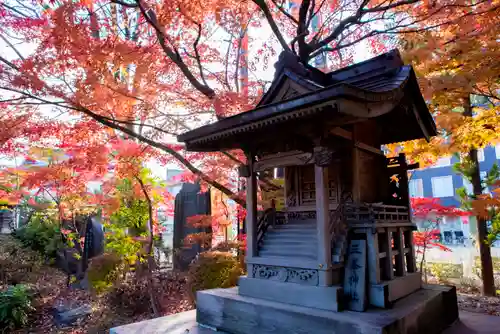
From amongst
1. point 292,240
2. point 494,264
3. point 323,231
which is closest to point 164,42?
point 292,240

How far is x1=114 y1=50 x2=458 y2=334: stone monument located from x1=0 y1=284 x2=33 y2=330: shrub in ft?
21.3

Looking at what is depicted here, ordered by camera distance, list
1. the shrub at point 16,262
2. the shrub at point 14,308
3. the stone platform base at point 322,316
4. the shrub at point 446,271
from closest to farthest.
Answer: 1. the stone platform base at point 322,316
2. the shrub at point 14,308
3. the shrub at point 446,271
4. the shrub at point 16,262

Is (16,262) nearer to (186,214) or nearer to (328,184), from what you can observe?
(186,214)

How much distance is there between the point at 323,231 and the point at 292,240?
78cm

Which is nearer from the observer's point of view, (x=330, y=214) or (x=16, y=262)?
(x=330, y=214)

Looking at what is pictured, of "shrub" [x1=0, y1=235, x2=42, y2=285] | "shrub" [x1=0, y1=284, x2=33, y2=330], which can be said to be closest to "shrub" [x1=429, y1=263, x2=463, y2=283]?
"shrub" [x1=0, y1=284, x2=33, y2=330]

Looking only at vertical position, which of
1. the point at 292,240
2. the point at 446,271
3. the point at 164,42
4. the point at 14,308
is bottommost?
the point at 14,308

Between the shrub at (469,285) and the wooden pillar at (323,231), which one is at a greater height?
the wooden pillar at (323,231)

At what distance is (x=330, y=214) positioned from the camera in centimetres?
501

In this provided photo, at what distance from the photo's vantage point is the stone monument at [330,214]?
13.4 ft

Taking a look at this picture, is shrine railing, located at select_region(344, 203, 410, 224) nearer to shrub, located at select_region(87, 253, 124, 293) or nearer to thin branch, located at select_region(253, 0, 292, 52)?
thin branch, located at select_region(253, 0, 292, 52)

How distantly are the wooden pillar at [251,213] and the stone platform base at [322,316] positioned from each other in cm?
76

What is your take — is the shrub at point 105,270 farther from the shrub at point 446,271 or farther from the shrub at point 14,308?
the shrub at point 446,271

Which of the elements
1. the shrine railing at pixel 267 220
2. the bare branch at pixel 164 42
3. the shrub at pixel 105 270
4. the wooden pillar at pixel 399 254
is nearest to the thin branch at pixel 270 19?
the bare branch at pixel 164 42
